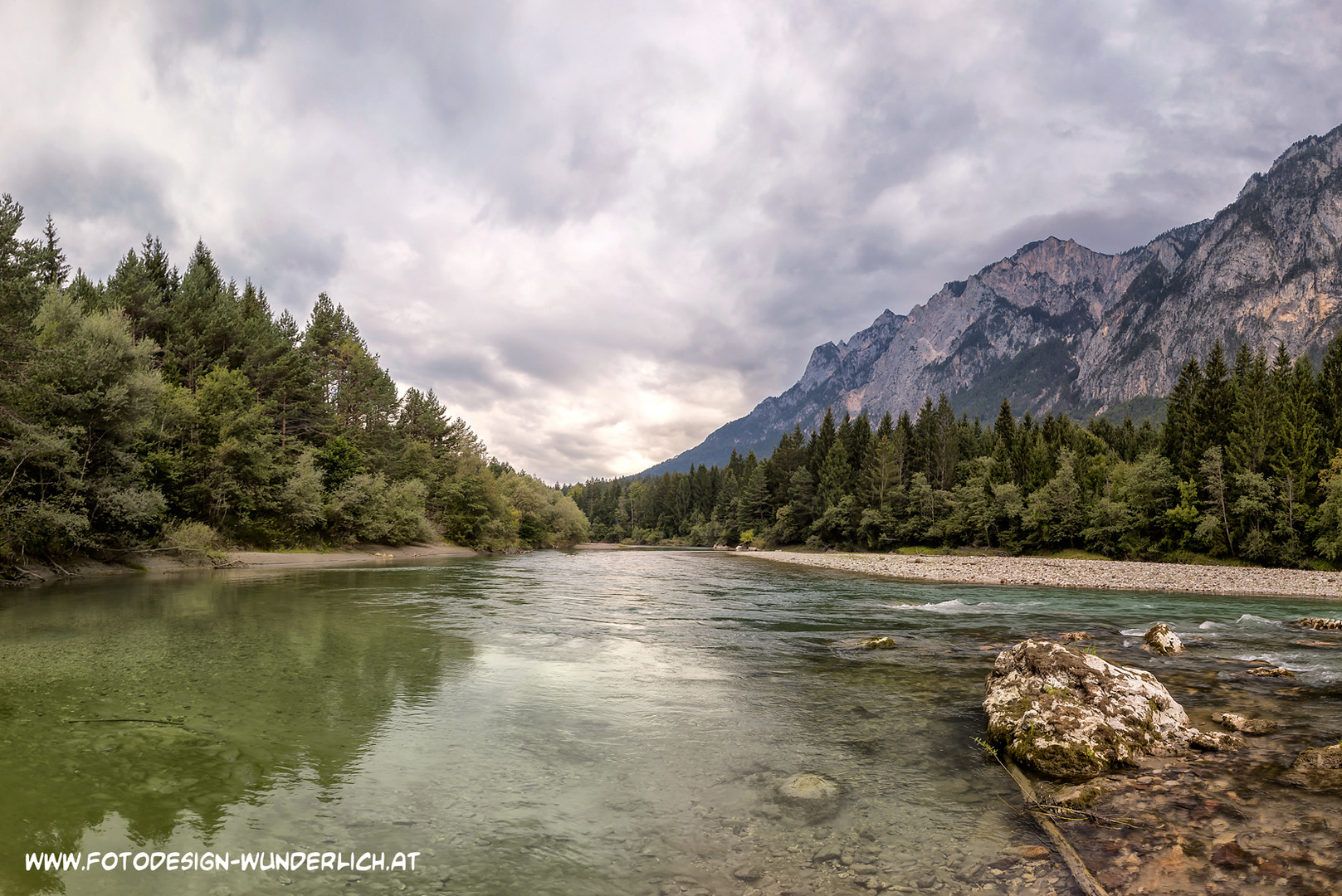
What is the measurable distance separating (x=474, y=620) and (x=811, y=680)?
41.7ft

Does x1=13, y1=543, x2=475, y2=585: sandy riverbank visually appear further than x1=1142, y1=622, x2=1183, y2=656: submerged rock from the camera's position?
Yes

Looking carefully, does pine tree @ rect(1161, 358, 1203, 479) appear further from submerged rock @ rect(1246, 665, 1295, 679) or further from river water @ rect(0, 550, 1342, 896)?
submerged rock @ rect(1246, 665, 1295, 679)

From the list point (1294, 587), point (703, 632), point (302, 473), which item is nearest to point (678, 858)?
point (703, 632)

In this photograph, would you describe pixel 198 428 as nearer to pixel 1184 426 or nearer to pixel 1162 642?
pixel 1162 642

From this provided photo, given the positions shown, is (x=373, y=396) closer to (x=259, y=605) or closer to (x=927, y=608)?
(x=259, y=605)

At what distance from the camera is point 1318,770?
22.7 ft

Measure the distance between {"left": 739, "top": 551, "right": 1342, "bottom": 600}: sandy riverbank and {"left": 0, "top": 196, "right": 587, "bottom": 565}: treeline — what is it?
166 feet

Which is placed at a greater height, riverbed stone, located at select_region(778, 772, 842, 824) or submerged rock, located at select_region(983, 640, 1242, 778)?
submerged rock, located at select_region(983, 640, 1242, 778)

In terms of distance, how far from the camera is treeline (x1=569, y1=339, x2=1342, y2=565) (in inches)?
2016

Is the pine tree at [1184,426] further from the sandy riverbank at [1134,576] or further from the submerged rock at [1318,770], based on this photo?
the submerged rock at [1318,770]

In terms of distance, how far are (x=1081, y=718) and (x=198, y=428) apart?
57.0 m

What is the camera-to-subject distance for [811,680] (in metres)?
12.8

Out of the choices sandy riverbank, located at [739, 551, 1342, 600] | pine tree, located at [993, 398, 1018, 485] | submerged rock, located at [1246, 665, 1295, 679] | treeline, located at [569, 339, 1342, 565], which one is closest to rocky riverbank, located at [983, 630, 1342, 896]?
submerged rock, located at [1246, 665, 1295, 679]

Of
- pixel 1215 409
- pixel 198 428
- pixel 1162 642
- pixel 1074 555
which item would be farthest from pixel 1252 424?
pixel 198 428
